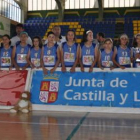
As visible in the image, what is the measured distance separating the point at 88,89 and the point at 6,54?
2228 mm

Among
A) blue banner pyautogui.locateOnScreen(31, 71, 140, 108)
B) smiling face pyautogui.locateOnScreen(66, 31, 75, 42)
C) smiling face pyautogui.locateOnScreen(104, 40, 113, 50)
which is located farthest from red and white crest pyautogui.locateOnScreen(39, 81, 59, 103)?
smiling face pyautogui.locateOnScreen(104, 40, 113, 50)

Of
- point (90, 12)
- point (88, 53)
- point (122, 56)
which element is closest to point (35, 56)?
point (88, 53)

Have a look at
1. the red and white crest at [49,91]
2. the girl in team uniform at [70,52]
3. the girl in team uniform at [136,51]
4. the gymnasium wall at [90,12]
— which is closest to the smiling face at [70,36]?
the girl in team uniform at [70,52]

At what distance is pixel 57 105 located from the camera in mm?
6469

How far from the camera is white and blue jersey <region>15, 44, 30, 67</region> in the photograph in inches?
279

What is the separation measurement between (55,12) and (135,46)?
22844mm

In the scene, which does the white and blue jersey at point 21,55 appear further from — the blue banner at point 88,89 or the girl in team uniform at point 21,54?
the blue banner at point 88,89

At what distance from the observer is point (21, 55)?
7.08 metres

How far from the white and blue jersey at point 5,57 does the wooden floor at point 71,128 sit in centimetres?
213

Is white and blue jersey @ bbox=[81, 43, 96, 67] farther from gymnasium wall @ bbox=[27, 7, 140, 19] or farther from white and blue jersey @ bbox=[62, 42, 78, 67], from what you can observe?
gymnasium wall @ bbox=[27, 7, 140, 19]

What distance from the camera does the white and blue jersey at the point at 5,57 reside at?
7.16 metres

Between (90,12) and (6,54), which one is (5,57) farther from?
(90,12)

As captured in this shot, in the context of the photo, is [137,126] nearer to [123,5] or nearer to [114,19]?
[114,19]

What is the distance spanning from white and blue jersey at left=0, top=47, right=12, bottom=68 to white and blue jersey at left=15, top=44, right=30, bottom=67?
207mm
